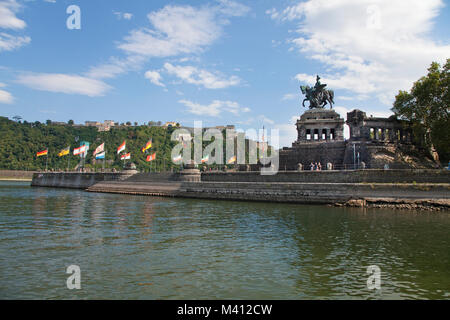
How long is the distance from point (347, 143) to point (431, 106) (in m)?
11.0

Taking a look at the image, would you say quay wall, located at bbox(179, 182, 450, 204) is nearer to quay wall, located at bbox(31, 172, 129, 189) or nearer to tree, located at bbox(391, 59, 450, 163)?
tree, located at bbox(391, 59, 450, 163)

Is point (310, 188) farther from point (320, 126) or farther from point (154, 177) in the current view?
point (154, 177)

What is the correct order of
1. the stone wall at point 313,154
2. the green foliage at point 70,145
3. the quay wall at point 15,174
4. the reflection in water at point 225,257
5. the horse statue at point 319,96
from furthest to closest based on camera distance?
the green foliage at point 70,145 < the quay wall at point 15,174 < the horse statue at point 319,96 < the stone wall at point 313,154 < the reflection in water at point 225,257

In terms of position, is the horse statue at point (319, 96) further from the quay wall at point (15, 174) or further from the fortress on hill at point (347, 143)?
the quay wall at point (15, 174)

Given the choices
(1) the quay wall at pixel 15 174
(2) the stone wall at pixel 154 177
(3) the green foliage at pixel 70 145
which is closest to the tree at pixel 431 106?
(2) the stone wall at pixel 154 177

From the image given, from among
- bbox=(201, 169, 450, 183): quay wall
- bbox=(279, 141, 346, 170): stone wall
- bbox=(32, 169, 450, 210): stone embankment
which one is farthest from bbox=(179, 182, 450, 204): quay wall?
bbox=(279, 141, 346, 170): stone wall

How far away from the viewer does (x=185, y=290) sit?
397 inches

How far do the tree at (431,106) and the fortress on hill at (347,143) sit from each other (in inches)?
107

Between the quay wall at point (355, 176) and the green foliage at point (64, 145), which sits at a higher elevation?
the green foliage at point (64, 145)

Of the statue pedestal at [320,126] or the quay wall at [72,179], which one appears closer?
the statue pedestal at [320,126]

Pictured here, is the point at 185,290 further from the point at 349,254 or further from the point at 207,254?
the point at 349,254

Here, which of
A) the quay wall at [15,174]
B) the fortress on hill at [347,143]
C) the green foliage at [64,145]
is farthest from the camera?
the green foliage at [64,145]

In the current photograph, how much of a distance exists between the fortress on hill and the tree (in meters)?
2.72

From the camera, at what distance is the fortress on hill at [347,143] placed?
4381 cm
